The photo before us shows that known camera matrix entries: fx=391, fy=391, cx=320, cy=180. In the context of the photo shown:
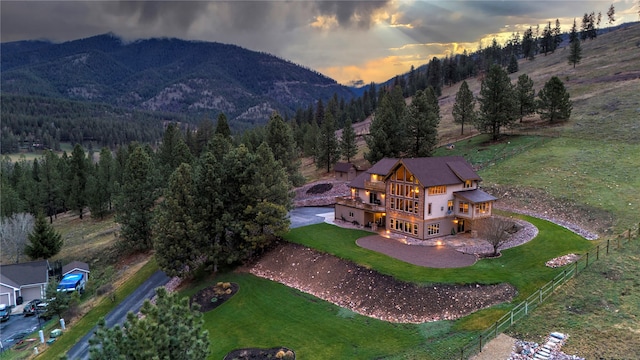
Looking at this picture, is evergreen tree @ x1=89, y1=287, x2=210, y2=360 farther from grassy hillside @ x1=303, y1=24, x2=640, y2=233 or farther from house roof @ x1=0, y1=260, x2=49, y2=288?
house roof @ x1=0, y1=260, x2=49, y2=288

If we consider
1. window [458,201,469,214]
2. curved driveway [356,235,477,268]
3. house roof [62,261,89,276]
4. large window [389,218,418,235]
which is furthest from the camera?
house roof [62,261,89,276]

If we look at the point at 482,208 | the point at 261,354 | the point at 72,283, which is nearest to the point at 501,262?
the point at 482,208

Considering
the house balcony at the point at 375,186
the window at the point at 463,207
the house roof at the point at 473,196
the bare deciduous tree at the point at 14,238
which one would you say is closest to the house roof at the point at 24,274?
the bare deciduous tree at the point at 14,238

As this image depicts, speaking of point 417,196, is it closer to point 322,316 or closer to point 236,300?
point 322,316

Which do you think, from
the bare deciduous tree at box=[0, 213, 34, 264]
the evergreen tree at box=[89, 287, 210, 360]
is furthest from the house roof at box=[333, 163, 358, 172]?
the evergreen tree at box=[89, 287, 210, 360]

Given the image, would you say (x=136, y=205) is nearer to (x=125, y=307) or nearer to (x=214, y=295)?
(x=125, y=307)

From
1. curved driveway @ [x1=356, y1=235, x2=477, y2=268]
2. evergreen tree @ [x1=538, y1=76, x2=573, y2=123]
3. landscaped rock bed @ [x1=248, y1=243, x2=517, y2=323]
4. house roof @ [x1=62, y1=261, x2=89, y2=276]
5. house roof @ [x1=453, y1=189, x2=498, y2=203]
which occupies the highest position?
evergreen tree @ [x1=538, y1=76, x2=573, y2=123]
